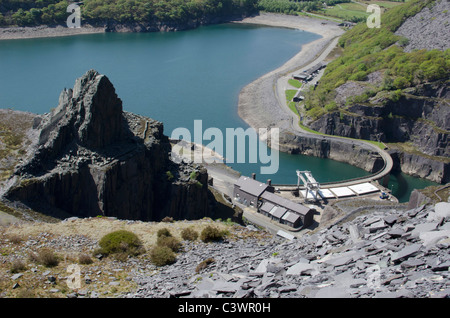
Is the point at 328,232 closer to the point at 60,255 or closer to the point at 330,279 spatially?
the point at 330,279

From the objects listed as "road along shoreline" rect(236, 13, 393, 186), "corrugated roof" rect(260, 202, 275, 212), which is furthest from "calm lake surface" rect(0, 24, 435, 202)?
"corrugated roof" rect(260, 202, 275, 212)

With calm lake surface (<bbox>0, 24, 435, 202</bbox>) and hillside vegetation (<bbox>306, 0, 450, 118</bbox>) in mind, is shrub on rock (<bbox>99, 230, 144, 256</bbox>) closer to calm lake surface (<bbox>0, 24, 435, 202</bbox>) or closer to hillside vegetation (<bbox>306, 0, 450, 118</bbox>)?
calm lake surface (<bbox>0, 24, 435, 202</bbox>)

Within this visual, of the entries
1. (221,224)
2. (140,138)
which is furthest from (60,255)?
(140,138)

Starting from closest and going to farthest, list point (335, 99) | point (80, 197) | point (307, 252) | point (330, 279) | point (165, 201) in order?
1. point (330, 279)
2. point (307, 252)
3. point (80, 197)
4. point (165, 201)
5. point (335, 99)

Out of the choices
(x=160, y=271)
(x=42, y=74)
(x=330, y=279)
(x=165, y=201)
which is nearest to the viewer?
(x=330, y=279)

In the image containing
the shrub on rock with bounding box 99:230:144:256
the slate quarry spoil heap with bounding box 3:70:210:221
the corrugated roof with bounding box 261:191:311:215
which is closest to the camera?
the shrub on rock with bounding box 99:230:144:256

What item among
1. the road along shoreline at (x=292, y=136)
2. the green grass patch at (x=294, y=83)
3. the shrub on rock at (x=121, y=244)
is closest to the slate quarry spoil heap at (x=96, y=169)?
the shrub on rock at (x=121, y=244)
